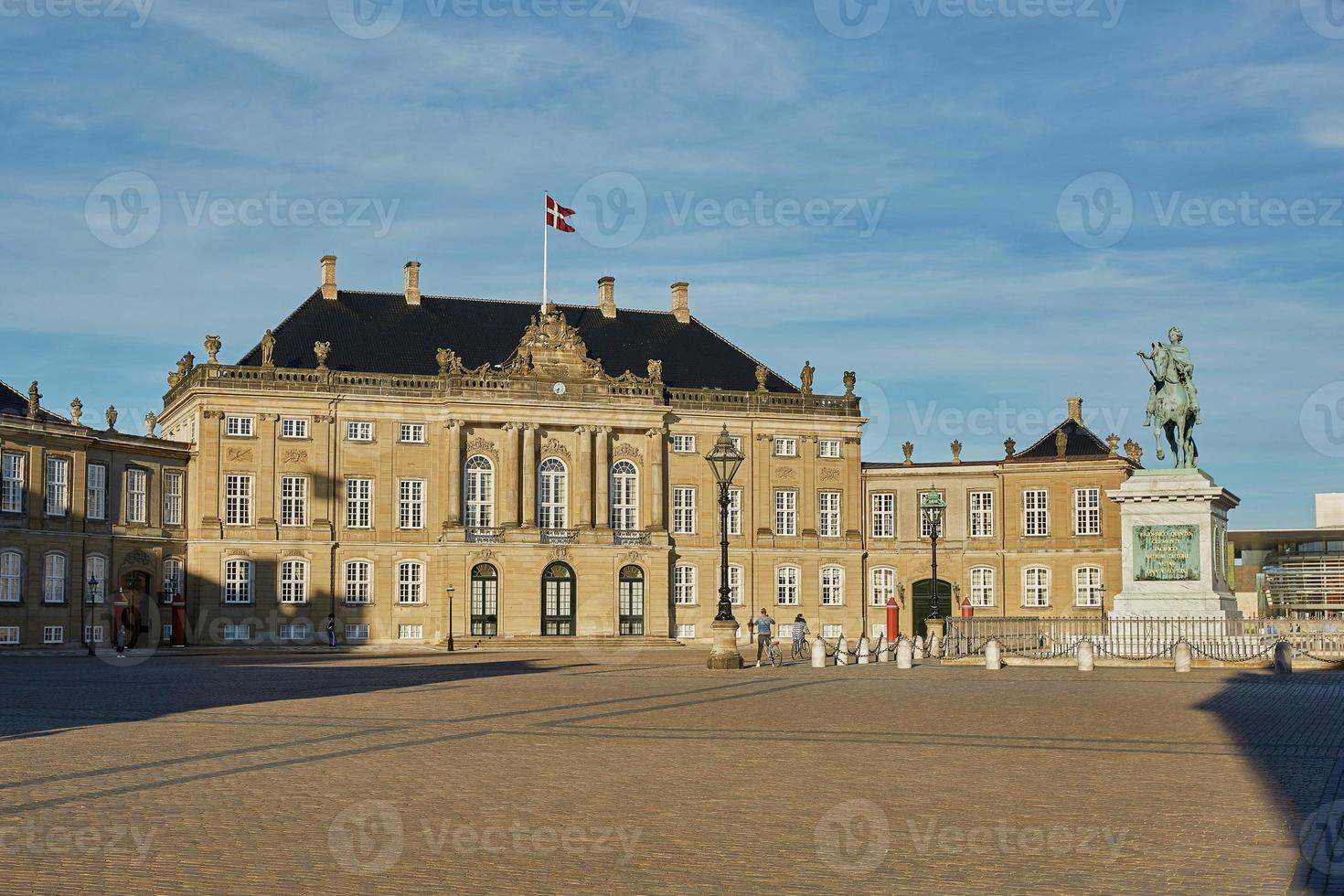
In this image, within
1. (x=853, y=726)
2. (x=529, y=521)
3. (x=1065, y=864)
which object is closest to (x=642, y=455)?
(x=529, y=521)

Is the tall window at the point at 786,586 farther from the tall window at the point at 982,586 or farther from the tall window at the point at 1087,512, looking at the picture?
the tall window at the point at 1087,512

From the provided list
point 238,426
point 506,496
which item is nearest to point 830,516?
point 506,496

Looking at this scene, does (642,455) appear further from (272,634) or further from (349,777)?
(349,777)

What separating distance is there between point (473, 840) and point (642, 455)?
195ft

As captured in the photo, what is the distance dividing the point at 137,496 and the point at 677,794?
53572mm

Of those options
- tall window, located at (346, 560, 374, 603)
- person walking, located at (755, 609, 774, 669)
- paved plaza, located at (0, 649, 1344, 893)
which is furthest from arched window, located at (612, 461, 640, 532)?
paved plaza, located at (0, 649, 1344, 893)

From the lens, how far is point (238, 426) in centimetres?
6600

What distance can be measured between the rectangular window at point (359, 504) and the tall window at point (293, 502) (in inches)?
69.8

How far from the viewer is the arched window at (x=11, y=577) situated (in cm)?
5781

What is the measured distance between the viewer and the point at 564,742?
64.7 ft

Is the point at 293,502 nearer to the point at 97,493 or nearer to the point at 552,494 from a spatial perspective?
the point at 97,493

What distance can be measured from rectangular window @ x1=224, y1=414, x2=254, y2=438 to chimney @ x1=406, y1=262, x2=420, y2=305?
10.8 meters

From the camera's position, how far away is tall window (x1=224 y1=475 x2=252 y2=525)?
65.6m

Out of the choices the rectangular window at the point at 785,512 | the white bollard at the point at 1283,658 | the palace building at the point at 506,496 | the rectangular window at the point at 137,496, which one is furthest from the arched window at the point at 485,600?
the white bollard at the point at 1283,658
